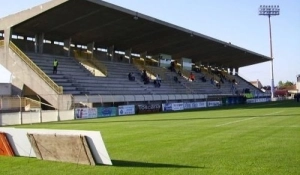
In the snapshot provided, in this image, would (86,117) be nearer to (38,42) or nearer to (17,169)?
(38,42)

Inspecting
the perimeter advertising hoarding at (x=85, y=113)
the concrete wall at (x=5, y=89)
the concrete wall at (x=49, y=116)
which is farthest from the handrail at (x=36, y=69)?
the concrete wall at (x=49, y=116)

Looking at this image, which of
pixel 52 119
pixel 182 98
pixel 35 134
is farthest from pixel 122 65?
pixel 35 134

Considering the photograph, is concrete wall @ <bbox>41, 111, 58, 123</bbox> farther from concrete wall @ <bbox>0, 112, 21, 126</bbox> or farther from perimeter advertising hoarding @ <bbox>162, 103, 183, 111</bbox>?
perimeter advertising hoarding @ <bbox>162, 103, 183, 111</bbox>

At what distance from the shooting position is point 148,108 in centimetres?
4441

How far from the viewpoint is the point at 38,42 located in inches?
1817

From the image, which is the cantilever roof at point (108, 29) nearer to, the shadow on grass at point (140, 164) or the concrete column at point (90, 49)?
the concrete column at point (90, 49)

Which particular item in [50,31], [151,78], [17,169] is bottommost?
[17,169]

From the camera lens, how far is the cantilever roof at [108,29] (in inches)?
1555

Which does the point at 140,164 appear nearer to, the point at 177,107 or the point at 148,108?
the point at 148,108

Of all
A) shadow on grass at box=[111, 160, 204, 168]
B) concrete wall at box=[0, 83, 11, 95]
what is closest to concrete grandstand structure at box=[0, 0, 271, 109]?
concrete wall at box=[0, 83, 11, 95]

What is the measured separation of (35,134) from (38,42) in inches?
1481

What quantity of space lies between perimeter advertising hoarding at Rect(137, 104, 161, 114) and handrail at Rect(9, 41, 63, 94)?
30.3 ft

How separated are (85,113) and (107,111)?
125 inches

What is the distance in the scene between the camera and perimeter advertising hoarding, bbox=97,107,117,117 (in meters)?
38.2
